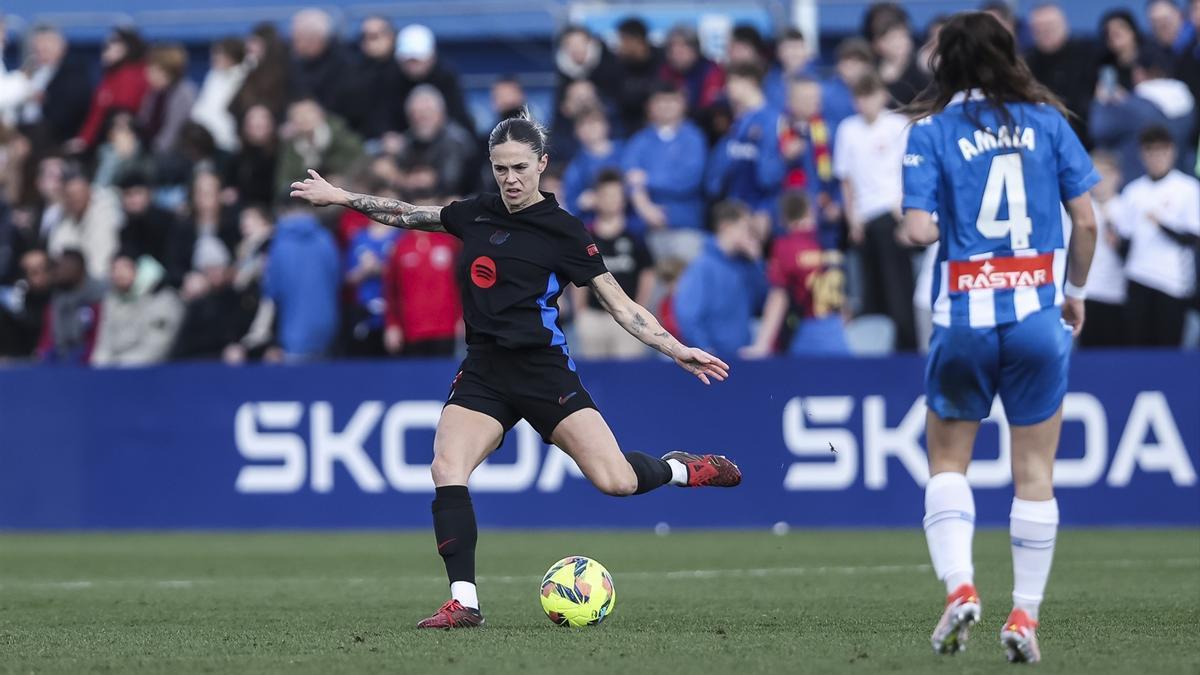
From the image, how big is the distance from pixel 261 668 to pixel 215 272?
10.4m

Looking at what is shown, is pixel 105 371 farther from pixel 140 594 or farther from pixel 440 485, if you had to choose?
pixel 440 485

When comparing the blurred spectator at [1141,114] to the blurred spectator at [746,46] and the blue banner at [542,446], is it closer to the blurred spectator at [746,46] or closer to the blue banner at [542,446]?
the blue banner at [542,446]

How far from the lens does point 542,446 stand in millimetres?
15242

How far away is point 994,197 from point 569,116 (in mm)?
10981

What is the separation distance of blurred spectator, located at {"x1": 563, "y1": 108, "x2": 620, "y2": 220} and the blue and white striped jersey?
967 cm

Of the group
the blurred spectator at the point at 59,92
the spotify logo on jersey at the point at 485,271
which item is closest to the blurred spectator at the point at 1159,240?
the spotify logo on jersey at the point at 485,271

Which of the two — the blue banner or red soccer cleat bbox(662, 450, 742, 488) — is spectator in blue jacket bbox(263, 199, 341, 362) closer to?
the blue banner

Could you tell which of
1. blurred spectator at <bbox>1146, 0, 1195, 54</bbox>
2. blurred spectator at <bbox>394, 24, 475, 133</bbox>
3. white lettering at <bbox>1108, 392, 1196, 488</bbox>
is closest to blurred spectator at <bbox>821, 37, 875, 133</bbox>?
blurred spectator at <bbox>1146, 0, 1195, 54</bbox>

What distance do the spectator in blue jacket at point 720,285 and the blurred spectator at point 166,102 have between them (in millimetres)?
6386

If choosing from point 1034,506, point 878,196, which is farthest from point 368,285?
point 1034,506

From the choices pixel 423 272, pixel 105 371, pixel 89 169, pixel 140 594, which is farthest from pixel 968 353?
pixel 89 169

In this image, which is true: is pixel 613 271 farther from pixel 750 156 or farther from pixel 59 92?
pixel 59 92

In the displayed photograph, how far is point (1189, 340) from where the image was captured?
15797mm

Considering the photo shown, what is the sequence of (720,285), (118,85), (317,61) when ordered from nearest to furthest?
(720,285)
(317,61)
(118,85)
